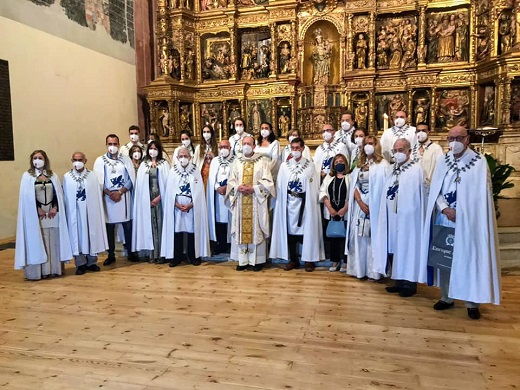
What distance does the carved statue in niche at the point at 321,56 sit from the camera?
1103cm

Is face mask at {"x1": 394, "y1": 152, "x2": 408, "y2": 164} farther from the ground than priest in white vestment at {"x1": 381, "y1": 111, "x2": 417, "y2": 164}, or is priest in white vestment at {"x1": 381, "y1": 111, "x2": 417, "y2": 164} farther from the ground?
priest in white vestment at {"x1": 381, "y1": 111, "x2": 417, "y2": 164}

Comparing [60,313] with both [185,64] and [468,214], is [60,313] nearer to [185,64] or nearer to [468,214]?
[468,214]

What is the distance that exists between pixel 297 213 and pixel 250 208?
0.67 metres

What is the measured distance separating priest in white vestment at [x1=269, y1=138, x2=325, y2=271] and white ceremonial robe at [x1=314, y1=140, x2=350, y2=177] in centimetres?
41

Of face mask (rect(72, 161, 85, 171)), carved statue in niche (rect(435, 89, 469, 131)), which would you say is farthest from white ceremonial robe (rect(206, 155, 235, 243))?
carved statue in niche (rect(435, 89, 469, 131))

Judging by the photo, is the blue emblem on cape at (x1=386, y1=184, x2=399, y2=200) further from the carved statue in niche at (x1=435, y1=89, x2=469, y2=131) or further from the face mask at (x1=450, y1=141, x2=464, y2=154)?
the carved statue in niche at (x1=435, y1=89, x2=469, y2=131)

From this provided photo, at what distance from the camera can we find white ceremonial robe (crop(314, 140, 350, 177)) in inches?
246

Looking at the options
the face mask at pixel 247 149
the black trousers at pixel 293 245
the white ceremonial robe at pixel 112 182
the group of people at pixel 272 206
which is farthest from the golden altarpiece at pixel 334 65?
the black trousers at pixel 293 245

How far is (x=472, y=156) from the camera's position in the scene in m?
4.09

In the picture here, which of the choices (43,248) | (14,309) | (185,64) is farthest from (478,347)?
(185,64)

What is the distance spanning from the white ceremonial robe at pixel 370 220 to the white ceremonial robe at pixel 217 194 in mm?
1946

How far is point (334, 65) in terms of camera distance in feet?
36.5

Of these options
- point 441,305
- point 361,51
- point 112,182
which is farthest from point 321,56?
point 441,305

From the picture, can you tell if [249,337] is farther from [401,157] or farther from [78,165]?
[78,165]
